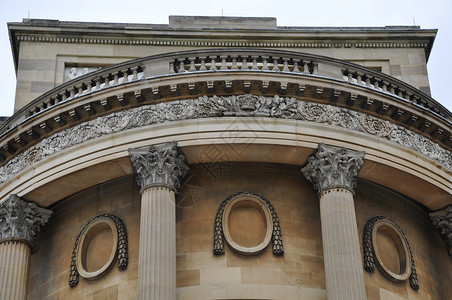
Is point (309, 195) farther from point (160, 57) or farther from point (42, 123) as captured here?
point (42, 123)

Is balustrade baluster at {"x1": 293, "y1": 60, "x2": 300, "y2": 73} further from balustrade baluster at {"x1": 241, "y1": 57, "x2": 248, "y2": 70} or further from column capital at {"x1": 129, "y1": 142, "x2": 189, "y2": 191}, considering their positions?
column capital at {"x1": 129, "y1": 142, "x2": 189, "y2": 191}

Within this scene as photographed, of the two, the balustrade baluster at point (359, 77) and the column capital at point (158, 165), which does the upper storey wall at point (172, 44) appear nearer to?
the balustrade baluster at point (359, 77)

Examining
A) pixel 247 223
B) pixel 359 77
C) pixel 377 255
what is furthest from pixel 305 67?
pixel 377 255

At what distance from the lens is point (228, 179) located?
34.5m

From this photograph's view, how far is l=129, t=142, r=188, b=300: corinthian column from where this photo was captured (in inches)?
1186

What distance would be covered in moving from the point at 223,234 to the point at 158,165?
318 cm

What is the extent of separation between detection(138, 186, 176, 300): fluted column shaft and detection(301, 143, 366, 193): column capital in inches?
186

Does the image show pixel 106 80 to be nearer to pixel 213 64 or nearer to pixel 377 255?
pixel 213 64

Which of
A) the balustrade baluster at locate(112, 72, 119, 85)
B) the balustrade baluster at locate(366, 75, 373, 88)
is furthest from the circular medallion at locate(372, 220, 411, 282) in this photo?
the balustrade baluster at locate(112, 72, 119, 85)

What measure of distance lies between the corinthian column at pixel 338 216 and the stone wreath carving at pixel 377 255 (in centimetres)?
225

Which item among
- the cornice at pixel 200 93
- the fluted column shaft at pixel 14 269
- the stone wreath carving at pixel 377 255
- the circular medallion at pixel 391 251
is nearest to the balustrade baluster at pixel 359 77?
the cornice at pixel 200 93

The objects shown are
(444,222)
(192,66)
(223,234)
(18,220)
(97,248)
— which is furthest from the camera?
(444,222)

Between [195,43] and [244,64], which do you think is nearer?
[244,64]

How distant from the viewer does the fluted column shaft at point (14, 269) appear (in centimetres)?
3291
